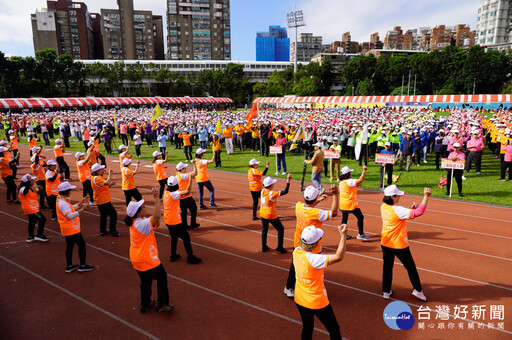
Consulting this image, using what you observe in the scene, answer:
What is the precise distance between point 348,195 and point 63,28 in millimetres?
132158

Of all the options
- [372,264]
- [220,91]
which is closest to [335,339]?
[372,264]

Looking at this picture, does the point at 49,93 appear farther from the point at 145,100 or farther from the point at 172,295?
the point at 172,295

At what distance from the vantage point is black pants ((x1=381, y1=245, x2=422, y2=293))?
5512mm

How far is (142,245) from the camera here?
5.22m

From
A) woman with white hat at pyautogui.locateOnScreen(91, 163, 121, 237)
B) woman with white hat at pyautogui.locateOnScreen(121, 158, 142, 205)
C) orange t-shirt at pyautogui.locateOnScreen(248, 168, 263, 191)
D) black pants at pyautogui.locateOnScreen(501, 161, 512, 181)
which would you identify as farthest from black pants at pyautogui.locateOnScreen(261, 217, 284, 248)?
black pants at pyautogui.locateOnScreen(501, 161, 512, 181)

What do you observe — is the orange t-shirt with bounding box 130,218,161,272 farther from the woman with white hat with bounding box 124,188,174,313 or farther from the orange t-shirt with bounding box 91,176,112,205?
the orange t-shirt with bounding box 91,176,112,205

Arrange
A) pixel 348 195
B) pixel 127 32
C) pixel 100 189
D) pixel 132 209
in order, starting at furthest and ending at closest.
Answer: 1. pixel 127 32
2. pixel 100 189
3. pixel 348 195
4. pixel 132 209

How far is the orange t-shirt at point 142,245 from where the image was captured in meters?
5.16

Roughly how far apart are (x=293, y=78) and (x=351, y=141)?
263 feet

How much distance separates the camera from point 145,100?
69.6 meters

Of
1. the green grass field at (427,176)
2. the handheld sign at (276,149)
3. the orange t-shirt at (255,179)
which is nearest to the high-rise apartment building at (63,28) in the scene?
the green grass field at (427,176)

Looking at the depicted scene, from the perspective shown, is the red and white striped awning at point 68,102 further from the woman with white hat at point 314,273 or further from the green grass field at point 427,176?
the woman with white hat at point 314,273

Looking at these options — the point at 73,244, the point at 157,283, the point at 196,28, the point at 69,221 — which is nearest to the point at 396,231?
the point at 157,283

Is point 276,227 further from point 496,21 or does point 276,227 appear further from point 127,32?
point 496,21
